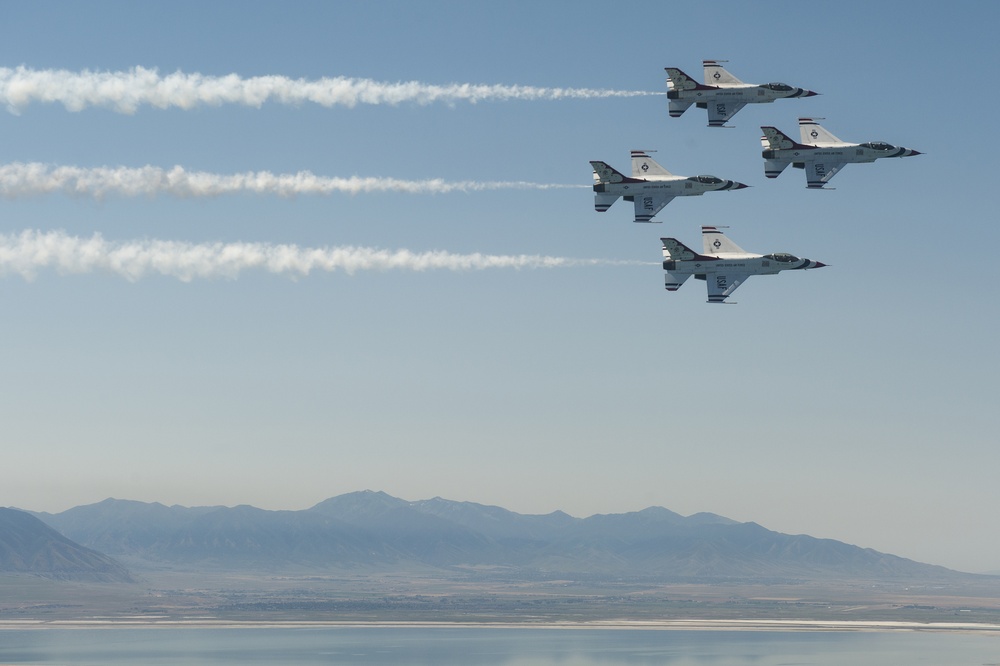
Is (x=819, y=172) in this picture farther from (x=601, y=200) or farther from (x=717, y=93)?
(x=601, y=200)

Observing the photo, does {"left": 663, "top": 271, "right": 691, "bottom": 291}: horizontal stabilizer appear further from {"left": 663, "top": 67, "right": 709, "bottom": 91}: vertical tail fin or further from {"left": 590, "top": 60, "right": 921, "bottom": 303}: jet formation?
{"left": 663, "top": 67, "right": 709, "bottom": 91}: vertical tail fin

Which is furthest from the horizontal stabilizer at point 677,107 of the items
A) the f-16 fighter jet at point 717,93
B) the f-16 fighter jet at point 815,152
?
the f-16 fighter jet at point 815,152

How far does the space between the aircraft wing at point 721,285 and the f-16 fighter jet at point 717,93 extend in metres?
22.5

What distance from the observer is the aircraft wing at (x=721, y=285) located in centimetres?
16988

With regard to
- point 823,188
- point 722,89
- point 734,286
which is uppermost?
point 722,89

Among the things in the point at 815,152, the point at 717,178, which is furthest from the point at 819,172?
the point at 717,178

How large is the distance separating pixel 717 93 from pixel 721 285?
27.7 meters

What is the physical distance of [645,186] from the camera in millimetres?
164125

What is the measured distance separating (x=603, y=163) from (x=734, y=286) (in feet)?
88.6

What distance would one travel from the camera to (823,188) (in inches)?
6521

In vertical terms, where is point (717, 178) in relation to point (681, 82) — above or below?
below

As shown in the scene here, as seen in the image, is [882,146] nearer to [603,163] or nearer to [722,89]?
[722,89]

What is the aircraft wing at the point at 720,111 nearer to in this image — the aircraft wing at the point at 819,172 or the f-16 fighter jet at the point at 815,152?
the f-16 fighter jet at the point at 815,152

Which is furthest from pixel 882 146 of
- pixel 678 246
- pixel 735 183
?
pixel 678 246
